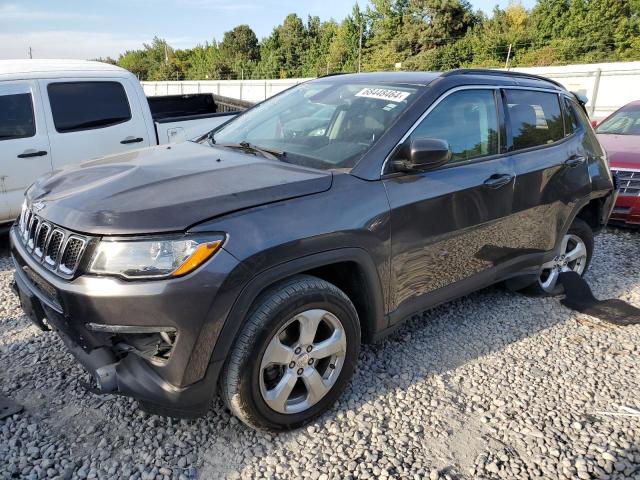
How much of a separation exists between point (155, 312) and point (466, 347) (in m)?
2.26

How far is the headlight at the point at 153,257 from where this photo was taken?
2.05m

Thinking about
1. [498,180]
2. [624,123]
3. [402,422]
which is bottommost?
[402,422]

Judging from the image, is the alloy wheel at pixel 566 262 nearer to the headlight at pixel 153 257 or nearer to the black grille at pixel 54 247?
the headlight at pixel 153 257

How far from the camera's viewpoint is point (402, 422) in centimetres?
269

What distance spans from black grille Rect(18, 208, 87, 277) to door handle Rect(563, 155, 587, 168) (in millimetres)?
3471

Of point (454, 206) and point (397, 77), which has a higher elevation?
point (397, 77)

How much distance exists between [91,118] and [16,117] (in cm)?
72

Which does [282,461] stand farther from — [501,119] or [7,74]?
[7,74]

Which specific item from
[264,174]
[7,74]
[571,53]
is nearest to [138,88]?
[7,74]

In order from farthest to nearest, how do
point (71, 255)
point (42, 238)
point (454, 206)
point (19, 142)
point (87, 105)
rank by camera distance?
point (87, 105) < point (19, 142) < point (454, 206) < point (42, 238) < point (71, 255)

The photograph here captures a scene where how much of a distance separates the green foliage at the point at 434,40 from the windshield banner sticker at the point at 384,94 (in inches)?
1706

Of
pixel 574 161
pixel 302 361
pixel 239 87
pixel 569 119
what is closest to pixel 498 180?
pixel 574 161

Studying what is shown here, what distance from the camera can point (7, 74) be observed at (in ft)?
16.0

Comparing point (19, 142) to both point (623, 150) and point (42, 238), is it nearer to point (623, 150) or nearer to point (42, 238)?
point (42, 238)
